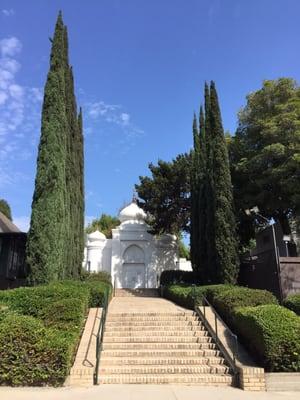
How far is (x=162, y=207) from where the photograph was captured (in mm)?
27062

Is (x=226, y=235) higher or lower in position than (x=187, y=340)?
higher

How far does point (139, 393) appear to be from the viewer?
8195mm

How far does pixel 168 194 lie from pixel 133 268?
6.20 m

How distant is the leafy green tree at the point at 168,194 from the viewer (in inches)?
1062

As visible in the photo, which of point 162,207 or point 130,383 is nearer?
point 130,383

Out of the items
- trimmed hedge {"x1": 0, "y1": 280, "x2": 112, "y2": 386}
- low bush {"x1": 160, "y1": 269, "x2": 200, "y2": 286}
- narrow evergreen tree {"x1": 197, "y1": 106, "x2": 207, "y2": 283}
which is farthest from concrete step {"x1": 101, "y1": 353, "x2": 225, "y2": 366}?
low bush {"x1": 160, "y1": 269, "x2": 200, "y2": 286}

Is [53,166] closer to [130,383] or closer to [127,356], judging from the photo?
[127,356]

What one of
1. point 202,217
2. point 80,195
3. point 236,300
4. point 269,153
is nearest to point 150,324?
point 236,300

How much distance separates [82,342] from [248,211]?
536 inches

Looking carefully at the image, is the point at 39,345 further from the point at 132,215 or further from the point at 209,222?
the point at 132,215

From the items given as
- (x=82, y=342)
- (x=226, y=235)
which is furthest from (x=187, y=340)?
(x=226, y=235)

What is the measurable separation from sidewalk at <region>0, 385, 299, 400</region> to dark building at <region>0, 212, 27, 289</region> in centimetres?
1200

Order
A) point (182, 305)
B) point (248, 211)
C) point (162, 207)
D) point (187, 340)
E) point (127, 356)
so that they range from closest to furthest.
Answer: point (127, 356) < point (187, 340) < point (182, 305) < point (248, 211) < point (162, 207)

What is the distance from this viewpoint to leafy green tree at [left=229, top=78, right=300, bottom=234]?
1862cm
